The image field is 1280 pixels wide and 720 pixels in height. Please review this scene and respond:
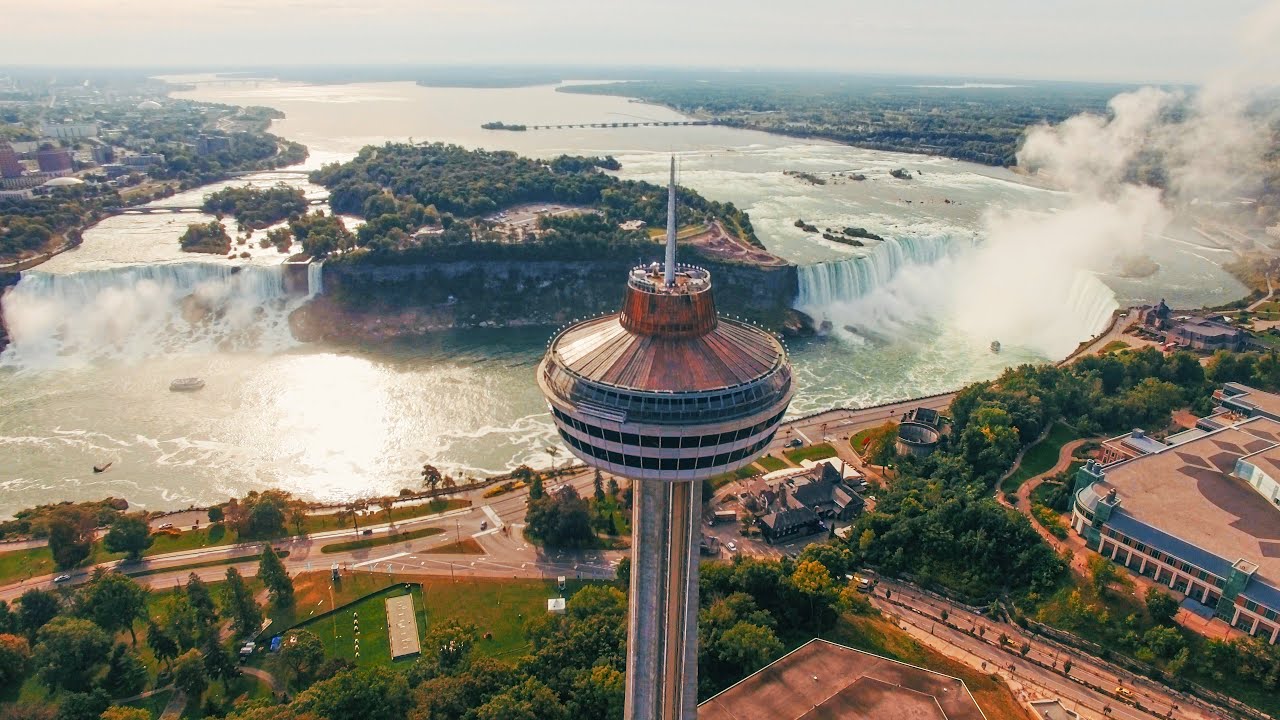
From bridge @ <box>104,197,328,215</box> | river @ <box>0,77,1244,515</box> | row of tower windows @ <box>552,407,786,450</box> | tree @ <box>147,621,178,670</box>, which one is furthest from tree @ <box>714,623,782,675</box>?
bridge @ <box>104,197,328,215</box>

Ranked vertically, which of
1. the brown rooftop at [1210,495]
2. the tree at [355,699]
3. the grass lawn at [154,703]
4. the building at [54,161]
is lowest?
the grass lawn at [154,703]

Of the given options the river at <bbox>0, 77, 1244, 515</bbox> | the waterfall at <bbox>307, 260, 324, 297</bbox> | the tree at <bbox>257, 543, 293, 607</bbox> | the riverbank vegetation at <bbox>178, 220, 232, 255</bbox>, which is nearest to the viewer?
the tree at <bbox>257, 543, 293, 607</bbox>

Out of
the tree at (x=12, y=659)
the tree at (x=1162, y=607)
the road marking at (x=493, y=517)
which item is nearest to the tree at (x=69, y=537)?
the tree at (x=12, y=659)

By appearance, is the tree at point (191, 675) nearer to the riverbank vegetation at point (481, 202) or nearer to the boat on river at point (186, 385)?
the boat on river at point (186, 385)

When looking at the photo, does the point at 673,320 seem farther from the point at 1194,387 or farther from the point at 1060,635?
the point at 1194,387

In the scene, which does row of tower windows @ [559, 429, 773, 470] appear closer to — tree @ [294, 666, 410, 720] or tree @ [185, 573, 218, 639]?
tree @ [294, 666, 410, 720]

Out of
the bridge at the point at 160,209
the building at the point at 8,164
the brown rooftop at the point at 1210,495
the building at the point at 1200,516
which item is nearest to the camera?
the building at the point at 1200,516

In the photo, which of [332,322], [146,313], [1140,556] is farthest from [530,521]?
[146,313]
